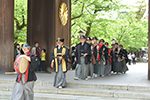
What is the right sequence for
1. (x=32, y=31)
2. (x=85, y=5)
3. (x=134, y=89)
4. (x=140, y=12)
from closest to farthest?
Answer: 1. (x=134, y=89)
2. (x=32, y=31)
3. (x=85, y=5)
4. (x=140, y=12)

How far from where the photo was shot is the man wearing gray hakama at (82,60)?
11.0 m

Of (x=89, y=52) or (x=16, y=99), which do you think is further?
(x=89, y=52)

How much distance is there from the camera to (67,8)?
1631cm

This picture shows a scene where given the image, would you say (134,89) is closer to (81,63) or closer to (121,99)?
(121,99)

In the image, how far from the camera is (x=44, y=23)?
14867 millimetres

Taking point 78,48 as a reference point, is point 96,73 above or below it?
below

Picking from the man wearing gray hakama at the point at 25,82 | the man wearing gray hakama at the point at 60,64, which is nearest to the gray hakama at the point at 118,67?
the man wearing gray hakama at the point at 60,64

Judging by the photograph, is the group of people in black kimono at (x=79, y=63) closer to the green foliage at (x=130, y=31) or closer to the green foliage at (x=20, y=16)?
the green foliage at (x=20, y=16)

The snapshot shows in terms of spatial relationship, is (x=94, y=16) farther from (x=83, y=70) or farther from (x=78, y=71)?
(x=78, y=71)

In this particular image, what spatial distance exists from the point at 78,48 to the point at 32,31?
4.90 m

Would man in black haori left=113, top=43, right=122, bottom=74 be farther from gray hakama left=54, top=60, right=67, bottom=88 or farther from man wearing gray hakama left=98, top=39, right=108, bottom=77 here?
gray hakama left=54, top=60, right=67, bottom=88

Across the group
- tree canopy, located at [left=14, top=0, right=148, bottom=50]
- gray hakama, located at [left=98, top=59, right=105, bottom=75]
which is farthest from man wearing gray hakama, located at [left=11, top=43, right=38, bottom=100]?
tree canopy, located at [left=14, top=0, right=148, bottom=50]

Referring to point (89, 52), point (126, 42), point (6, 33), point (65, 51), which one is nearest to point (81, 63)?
point (89, 52)

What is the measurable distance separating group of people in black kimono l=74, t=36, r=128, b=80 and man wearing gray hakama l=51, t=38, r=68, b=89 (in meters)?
1.54
